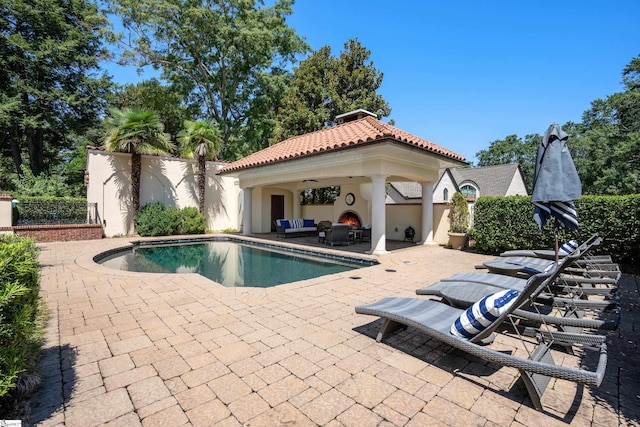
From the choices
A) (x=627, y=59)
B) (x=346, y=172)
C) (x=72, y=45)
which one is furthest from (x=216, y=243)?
(x=627, y=59)

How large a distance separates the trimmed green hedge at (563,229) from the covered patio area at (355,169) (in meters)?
2.59

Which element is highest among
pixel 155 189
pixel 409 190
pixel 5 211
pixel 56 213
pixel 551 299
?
pixel 409 190

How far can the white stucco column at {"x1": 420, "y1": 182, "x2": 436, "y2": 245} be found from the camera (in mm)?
13148

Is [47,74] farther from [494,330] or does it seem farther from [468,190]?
[468,190]

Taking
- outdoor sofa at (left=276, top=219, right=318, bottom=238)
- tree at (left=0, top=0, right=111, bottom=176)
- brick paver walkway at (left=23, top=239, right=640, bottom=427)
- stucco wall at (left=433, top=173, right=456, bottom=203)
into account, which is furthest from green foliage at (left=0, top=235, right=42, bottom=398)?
stucco wall at (left=433, top=173, right=456, bottom=203)

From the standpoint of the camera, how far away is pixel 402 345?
371 cm

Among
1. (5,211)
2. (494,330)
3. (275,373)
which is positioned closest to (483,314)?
(494,330)

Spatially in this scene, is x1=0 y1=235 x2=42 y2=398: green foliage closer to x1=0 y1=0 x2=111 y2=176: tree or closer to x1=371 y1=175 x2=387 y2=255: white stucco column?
x1=371 y1=175 x2=387 y2=255: white stucco column

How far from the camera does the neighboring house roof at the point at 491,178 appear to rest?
30.5 m

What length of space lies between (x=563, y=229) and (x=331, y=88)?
17.7 meters

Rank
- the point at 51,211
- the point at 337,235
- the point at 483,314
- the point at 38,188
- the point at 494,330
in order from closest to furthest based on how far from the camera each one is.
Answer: the point at 483,314 → the point at 494,330 → the point at 337,235 → the point at 51,211 → the point at 38,188

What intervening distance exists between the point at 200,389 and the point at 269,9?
29358mm

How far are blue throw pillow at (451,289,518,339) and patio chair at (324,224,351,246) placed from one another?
10.3 metres

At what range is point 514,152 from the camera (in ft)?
186
